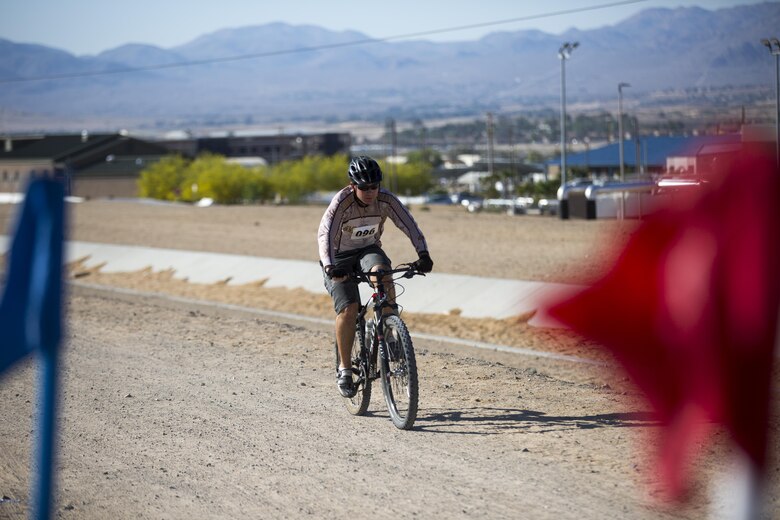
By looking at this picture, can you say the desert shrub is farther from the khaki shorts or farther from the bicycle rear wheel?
the khaki shorts

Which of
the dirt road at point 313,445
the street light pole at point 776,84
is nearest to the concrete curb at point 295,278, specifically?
the dirt road at point 313,445

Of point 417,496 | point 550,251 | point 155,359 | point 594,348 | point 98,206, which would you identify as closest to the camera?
point 594,348

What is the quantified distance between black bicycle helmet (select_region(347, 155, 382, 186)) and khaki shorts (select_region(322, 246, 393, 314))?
0.57 m

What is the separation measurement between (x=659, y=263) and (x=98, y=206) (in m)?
72.7

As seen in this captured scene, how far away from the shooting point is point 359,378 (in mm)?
8008

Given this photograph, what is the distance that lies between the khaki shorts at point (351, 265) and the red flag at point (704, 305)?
5746mm

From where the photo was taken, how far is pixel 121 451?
291 inches

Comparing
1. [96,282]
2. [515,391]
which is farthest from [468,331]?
[96,282]

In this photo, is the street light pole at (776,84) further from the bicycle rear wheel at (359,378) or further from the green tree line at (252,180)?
the green tree line at (252,180)

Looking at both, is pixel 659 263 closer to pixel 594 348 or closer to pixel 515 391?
pixel 594 348

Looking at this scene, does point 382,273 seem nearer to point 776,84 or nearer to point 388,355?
point 388,355

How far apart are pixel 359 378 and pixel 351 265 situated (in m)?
0.96

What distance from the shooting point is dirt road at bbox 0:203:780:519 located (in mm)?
5809

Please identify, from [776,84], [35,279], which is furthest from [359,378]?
[35,279]
